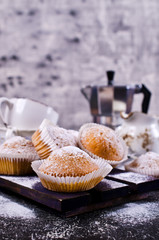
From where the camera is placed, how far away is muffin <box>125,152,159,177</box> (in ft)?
2.69

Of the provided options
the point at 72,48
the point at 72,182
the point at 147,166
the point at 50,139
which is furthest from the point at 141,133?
the point at 72,48

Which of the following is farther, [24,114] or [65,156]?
[24,114]

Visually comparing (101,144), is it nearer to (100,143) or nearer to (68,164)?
(100,143)

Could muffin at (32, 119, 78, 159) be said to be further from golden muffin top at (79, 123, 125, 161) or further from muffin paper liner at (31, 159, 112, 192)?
muffin paper liner at (31, 159, 112, 192)

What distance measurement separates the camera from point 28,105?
1.14 meters

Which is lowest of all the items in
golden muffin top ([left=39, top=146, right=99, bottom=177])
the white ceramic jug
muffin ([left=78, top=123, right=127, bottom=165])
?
the white ceramic jug

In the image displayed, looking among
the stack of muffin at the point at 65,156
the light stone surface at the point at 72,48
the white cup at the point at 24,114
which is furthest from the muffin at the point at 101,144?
the light stone surface at the point at 72,48

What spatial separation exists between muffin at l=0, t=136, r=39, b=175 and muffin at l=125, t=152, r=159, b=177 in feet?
1.02

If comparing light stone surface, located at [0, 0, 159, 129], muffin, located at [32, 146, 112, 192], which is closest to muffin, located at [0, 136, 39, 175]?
muffin, located at [32, 146, 112, 192]

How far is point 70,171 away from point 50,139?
0.62ft

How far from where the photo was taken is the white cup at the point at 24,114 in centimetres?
113

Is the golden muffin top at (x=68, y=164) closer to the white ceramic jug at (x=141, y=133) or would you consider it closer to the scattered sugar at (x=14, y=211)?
the scattered sugar at (x=14, y=211)

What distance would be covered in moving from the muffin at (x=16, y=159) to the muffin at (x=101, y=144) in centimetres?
17

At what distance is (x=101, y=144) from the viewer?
2.83 ft
